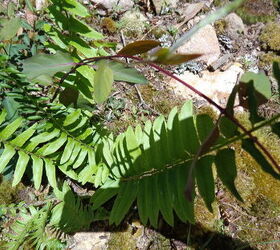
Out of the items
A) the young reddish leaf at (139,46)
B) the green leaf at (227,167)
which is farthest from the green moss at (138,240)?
the young reddish leaf at (139,46)

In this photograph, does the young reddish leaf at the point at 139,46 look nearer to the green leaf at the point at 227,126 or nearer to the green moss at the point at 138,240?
the green leaf at the point at 227,126

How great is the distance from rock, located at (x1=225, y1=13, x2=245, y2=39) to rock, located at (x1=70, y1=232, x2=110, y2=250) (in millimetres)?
2155

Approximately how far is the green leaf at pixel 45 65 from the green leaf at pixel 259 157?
Result: 0.72 m

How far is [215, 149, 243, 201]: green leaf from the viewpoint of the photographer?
146 cm

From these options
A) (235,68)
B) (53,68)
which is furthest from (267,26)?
(53,68)

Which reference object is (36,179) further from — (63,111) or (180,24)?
(180,24)

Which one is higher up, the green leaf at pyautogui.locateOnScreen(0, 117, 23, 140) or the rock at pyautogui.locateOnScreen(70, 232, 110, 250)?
the green leaf at pyautogui.locateOnScreen(0, 117, 23, 140)

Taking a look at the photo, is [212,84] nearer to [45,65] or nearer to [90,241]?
[90,241]

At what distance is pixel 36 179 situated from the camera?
219cm

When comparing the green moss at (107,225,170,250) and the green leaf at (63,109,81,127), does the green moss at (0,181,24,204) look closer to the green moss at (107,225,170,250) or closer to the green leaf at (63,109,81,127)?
the green moss at (107,225,170,250)

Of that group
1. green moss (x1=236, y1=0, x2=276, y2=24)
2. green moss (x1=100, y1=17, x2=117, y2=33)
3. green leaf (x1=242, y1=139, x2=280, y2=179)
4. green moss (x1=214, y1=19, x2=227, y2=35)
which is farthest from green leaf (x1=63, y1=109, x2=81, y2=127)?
green moss (x1=236, y1=0, x2=276, y2=24)

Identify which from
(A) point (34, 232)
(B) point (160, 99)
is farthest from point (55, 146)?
(B) point (160, 99)

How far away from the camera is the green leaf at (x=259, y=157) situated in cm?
119

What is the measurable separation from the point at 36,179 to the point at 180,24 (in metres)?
2.10
